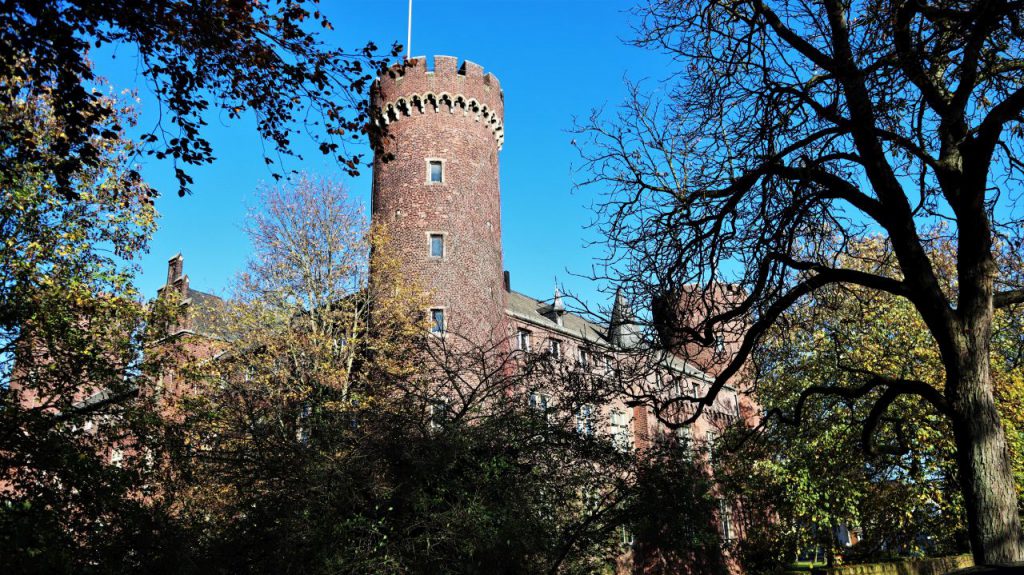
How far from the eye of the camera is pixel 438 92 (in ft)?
101

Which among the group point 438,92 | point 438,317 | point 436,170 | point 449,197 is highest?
point 438,92

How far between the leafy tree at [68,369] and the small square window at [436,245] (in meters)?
13.4

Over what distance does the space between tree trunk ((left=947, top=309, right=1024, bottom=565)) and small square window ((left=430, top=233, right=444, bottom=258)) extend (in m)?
22.8

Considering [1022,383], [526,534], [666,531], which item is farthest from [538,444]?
[1022,383]

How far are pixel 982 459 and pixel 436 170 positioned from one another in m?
25.3

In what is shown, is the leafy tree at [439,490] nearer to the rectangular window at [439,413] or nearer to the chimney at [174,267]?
the rectangular window at [439,413]

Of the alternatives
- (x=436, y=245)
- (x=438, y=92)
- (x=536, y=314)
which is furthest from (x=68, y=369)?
(x=536, y=314)

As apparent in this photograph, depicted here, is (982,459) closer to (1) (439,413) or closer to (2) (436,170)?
(1) (439,413)

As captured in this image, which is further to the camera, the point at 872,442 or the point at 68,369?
the point at 872,442

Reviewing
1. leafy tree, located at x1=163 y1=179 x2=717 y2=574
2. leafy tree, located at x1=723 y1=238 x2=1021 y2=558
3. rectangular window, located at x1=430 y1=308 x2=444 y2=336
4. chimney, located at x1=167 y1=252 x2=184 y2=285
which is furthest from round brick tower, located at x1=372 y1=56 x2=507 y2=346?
chimney, located at x1=167 y1=252 x2=184 y2=285

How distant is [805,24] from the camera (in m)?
8.35

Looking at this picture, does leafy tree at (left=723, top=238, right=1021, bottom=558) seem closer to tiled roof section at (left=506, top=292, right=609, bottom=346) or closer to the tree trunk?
the tree trunk

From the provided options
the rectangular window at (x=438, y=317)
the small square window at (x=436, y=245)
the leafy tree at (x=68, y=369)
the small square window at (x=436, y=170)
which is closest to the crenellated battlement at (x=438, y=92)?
the small square window at (x=436, y=170)

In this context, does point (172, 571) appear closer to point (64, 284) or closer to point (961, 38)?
point (64, 284)
